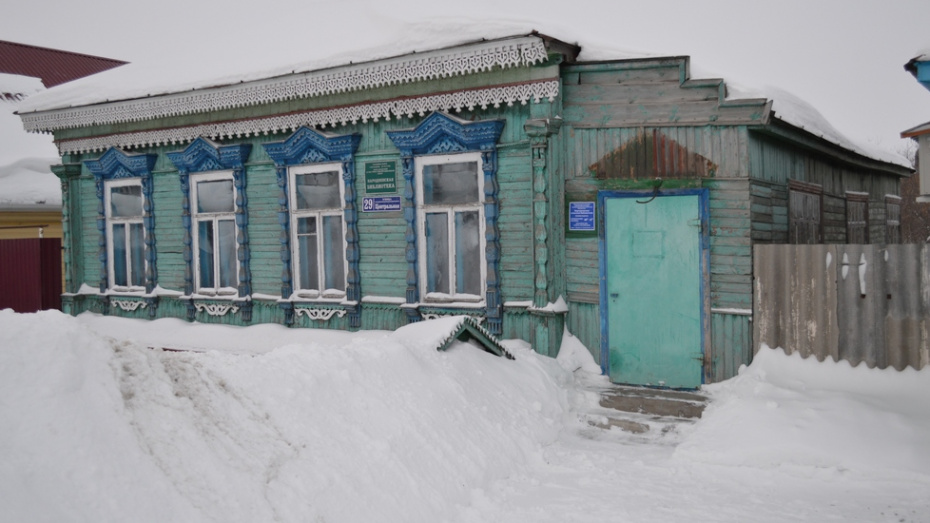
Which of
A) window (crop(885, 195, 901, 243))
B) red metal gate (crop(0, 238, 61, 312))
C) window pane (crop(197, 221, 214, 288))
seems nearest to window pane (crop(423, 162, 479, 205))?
window pane (crop(197, 221, 214, 288))

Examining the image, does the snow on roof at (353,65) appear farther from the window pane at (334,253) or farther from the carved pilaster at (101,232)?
the window pane at (334,253)

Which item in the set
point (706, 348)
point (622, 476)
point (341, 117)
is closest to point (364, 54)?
point (341, 117)

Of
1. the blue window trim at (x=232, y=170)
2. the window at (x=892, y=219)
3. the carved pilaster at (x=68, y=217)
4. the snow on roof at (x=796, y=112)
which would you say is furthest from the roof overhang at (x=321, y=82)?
the window at (x=892, y=219)

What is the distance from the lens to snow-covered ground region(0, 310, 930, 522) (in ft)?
11.2

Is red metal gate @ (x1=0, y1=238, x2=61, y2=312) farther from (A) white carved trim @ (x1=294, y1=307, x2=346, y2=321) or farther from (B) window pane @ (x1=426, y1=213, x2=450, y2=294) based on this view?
(B) window pane @ (x1=426, y1=213, x2=450, y2=294)

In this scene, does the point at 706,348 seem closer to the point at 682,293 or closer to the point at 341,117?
the point at 682,293

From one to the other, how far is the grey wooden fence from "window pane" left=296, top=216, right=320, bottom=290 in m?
5.45

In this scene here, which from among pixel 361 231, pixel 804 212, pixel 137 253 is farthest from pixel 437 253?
pixel 137 253

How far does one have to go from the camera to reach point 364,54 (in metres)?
8.42

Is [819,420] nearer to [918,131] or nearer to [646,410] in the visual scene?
[646,410]

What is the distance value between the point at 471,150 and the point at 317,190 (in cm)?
242

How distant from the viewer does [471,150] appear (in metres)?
8.11

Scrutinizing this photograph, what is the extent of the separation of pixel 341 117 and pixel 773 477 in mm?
6307

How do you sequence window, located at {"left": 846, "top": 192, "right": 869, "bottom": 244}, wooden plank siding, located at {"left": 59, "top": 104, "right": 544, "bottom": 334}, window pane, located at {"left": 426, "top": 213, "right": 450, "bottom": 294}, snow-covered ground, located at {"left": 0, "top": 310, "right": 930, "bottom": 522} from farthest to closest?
window, located at {"left": 846, "top": 192, "right": 869, "bottom": 244} < window pane, located at {"left": 426, "top": 213, "right": 450, "bottom": 294} < wooden plank siding, located at {"left": 59, "top": 104, "right": 544, "bottom": 334} < snow-covered ground, located at {"left": 0, "top": 310, "right": 930, "bottom": 522}
